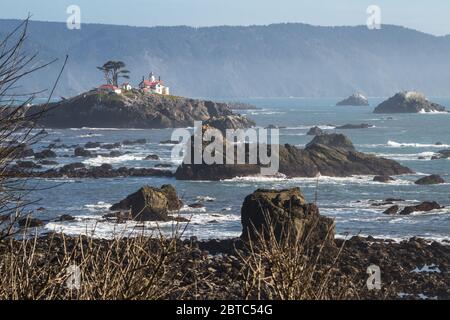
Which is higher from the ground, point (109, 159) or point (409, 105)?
point (409, 105)

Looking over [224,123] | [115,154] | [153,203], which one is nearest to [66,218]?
[153,203]

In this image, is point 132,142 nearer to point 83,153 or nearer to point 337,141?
point 83,153

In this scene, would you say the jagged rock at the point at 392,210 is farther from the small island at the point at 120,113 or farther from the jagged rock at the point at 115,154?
the small island at the point at 120,113

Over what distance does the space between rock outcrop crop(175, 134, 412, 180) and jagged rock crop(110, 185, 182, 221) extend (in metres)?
17.1

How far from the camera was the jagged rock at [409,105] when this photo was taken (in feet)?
605

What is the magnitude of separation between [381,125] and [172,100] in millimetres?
36812

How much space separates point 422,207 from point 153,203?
46.9 ft

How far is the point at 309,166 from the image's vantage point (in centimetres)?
6116

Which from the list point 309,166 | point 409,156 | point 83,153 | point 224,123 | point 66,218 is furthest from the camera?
point 224,123

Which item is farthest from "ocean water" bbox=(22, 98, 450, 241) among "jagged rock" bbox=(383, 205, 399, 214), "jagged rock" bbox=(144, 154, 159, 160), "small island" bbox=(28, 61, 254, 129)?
"small island" bbox=(28, 61, 254, 129)
